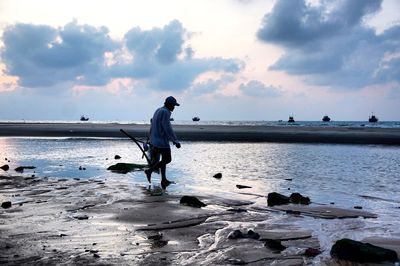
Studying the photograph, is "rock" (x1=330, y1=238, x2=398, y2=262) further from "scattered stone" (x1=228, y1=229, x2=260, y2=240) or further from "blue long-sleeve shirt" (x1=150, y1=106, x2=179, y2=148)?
"blue long-sleeve shirt" (x1=150, y1=106, x2=179, y2=148)

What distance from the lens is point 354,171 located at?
17.9 metres

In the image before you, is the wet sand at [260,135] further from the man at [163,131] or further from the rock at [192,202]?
the rock at [192,202]

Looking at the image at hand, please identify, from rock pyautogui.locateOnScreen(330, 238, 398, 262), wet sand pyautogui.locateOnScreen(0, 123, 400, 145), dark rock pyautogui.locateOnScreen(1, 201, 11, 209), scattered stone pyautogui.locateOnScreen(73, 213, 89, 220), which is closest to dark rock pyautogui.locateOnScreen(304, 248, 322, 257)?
rock pyautogui.locateOnScreen(330, 238, 398, 262)

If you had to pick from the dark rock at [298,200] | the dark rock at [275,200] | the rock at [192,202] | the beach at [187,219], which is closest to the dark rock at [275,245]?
the beach at [187,219]

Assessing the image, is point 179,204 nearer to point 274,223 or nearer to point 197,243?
point 274,223

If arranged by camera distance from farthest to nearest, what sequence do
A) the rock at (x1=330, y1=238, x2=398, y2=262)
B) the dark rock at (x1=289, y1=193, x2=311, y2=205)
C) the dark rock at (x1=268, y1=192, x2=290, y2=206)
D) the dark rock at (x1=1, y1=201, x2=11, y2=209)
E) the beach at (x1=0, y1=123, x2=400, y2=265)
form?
the dark rock at (x1=289, y1=193, x2=311, y2=205) < the dark rock at (x1=268, y1=192, x2=290, y2=206) < the dark rock at (x1=1, y1=201, x2=11, y2=209) < the beach at (x1=0, y1=123, x2=400, y2=265) < the rock at (x1=330, y1=238, x2=398, y2=262)

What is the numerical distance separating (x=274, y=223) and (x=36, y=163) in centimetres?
1510

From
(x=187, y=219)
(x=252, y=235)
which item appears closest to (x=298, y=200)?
(x=187, y=219)

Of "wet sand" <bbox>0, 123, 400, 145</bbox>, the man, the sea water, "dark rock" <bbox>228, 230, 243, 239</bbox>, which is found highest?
the man

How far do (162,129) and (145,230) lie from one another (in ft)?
18.9

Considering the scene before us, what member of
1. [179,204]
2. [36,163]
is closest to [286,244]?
[179,204]

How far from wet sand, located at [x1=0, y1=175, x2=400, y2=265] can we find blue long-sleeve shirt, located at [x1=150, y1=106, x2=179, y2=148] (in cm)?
186

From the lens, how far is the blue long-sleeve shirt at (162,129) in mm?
12828

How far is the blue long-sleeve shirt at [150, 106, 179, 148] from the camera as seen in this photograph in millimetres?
12828
